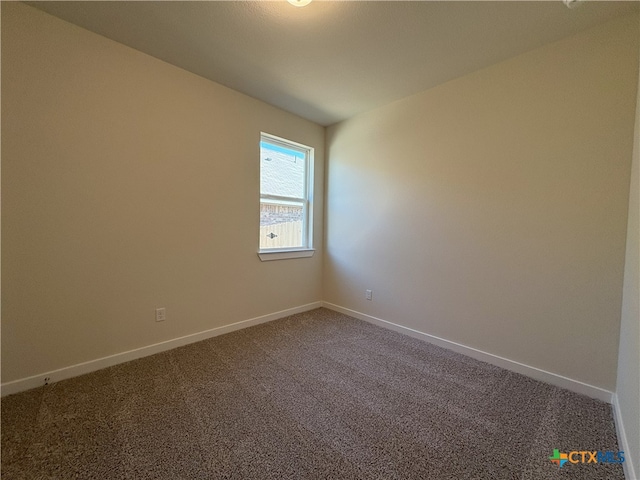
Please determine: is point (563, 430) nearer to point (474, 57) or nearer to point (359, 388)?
point (359, 388)

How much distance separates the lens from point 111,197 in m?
2.05

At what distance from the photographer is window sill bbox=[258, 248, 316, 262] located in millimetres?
3048

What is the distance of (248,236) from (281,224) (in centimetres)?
52

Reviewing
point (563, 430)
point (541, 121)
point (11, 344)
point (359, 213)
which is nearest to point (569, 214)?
point (541, 121)

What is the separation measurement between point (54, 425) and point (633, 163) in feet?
12.2

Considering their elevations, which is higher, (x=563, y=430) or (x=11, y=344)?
(x=11, y=344)

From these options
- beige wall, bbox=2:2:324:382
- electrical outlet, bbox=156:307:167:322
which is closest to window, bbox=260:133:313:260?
beige wall, bbox=2:2:324:382

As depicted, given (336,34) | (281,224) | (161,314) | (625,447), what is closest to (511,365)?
(625,447)

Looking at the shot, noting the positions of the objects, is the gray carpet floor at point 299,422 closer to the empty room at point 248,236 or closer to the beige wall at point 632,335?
the empty room at point 248,236

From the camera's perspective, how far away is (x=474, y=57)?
2.10 meters

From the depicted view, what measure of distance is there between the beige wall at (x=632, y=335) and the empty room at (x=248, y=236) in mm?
29

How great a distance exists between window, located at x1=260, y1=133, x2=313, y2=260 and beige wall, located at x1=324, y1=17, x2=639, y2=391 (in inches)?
33.4

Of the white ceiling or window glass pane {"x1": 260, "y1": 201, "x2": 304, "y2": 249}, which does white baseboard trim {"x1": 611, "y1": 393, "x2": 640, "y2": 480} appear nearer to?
the white ceiling

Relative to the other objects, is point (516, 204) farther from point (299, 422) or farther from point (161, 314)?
point (161, 314)
